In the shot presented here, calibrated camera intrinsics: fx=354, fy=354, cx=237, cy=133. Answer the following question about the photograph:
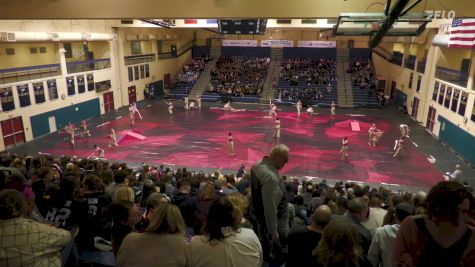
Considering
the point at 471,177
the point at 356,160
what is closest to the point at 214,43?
the point at 356,160

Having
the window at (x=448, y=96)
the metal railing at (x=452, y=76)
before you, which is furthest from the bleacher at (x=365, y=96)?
the window at (x=448, y=96)

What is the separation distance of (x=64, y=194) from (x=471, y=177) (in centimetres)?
1651

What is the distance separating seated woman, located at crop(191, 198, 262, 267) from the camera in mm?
3047

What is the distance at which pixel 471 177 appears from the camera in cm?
1536

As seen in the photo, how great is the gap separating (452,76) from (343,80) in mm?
13844

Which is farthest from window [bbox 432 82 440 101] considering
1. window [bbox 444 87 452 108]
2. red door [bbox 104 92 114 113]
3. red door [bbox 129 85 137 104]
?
red door [bbox 104 92 114 113]

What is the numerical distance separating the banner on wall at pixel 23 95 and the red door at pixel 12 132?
99 centimetres

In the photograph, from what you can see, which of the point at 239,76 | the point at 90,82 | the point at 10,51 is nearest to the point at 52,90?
the point at 10,51

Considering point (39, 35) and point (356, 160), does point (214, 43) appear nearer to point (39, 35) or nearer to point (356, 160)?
point (39, 35)

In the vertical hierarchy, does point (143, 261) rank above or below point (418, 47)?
below

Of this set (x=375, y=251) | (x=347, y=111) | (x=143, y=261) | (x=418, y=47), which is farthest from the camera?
(x=347, y=111)

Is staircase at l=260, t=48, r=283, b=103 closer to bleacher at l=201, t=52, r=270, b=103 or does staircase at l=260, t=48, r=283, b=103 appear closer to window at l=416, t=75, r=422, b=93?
bleacher at l=201, t=52, r=270, b=103

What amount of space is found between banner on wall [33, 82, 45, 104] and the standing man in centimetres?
2118

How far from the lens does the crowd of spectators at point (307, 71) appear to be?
115 feet
